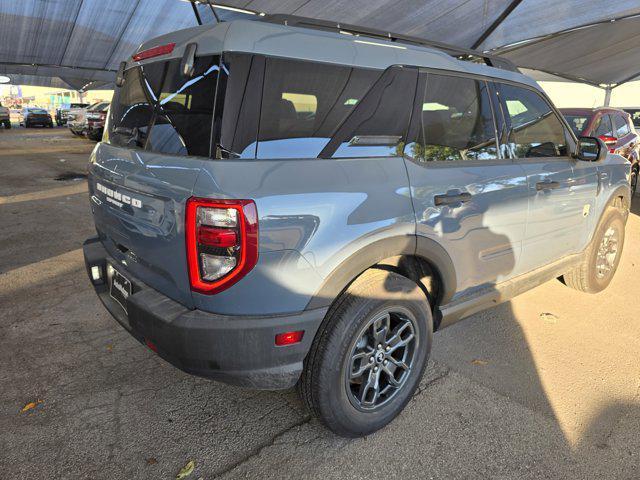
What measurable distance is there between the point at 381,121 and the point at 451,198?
0.59 m

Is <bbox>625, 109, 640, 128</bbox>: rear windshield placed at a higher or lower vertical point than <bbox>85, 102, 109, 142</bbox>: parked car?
higher

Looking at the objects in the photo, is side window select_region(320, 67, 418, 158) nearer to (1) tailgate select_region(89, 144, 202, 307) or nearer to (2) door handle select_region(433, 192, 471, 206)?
(2) door handle select_region(433, 192, 471, 206)

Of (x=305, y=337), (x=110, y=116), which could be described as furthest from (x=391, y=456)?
(x=110, y=116)

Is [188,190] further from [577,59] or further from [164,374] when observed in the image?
[577,59]

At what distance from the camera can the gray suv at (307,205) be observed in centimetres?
194

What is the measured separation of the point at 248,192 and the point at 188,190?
10.4 inches

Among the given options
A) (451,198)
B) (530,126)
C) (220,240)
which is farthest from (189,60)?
(530,126)

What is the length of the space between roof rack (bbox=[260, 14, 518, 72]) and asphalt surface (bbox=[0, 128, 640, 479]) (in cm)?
203

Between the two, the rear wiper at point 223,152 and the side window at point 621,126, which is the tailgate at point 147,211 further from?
the side window at point 621,126

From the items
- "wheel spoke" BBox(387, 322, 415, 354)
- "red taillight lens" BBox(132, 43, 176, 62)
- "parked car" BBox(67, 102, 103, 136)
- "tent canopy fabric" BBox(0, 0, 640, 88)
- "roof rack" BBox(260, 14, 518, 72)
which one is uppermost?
"tent canopy fabric" BBox(0, 0, 640, 88)

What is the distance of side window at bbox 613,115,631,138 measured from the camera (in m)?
8.72

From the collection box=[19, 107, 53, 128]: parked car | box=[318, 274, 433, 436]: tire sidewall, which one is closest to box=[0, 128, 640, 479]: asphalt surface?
box=[318, 274, 433, 436]: tire sidewall

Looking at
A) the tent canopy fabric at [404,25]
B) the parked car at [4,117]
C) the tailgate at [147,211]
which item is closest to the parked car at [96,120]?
the tent canopy fabric at [404,25]

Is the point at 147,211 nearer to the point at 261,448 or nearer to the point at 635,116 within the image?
the point at 261,448
